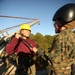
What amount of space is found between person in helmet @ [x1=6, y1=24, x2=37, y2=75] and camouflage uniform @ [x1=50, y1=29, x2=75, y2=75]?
259 centimetres

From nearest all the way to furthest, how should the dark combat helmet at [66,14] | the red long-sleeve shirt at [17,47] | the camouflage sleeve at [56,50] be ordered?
1. the camouflage sleeve at [56,50]
2. the dark combat helmet at [66,14]
3. the red long-sleeve shirt at [17,47]

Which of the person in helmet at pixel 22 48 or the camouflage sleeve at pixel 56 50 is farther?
the person in helmet at pixel 22 48

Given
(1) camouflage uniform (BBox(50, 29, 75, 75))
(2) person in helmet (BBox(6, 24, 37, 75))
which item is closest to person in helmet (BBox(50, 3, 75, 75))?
(1) camouflage uniform (BBox(50, 29, 75, 75))

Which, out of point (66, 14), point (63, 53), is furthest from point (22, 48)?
point (63, 53)

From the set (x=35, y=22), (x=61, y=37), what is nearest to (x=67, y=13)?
(x=61, y=37)

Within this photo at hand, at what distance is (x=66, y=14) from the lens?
409cm

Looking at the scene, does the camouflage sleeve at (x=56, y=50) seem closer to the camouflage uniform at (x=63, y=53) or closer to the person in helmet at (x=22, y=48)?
the camouflage uniform at (x=63, y=53)

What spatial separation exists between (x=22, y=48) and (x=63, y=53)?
2986 mm

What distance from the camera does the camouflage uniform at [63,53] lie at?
151 inches

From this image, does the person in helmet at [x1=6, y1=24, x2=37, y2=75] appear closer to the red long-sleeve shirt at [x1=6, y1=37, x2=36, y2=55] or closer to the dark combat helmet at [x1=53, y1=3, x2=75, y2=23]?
the red long-sleeve shirt at [x1=6, y1=37, x2=36, y2=55]

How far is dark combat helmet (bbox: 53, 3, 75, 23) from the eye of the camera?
4.05m

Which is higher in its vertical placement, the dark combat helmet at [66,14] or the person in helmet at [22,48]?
the dark combat helmet at [66,14]

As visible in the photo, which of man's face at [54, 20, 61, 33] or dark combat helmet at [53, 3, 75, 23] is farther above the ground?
dark combat helmet at [53, 3, 75, 23]

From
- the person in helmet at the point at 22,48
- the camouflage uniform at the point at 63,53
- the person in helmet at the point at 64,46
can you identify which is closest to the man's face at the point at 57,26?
the person in helmet at the point at 64,46
